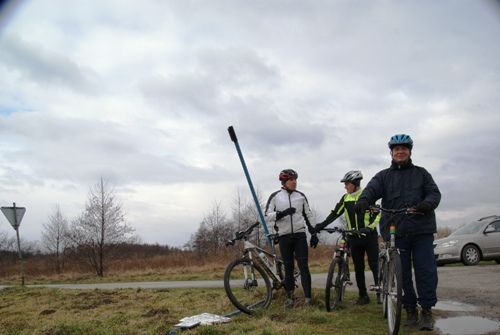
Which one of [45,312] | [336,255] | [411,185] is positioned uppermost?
[411,185]

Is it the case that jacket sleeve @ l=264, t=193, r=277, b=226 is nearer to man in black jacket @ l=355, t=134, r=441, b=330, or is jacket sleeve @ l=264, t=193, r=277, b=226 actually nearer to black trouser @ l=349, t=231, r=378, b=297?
black trouser @ l=349, t=231, r=378, b=297

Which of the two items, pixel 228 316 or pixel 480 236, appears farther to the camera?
pixel 480 236

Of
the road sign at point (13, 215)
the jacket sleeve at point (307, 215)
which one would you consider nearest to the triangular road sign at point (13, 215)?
the road sign at point (13, 215)

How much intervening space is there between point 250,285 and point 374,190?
8.33 ft

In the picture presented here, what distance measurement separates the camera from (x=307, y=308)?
6.59 m

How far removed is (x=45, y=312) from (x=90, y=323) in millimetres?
3106

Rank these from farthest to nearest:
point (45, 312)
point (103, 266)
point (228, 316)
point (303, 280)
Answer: point (103, 266) → point (45, 312) → point (303, 280) → point (228, 316)

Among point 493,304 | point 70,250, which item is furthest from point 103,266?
point 493,304

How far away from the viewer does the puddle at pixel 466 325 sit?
504 centimetres

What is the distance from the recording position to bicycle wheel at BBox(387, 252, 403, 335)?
466 centimetres

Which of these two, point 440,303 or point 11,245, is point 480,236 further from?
point 11,245

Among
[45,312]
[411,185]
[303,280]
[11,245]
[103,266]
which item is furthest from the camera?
[11,245]

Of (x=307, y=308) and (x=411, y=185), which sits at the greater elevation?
(x=411, y=185)

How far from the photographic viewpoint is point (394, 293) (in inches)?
→ 193
